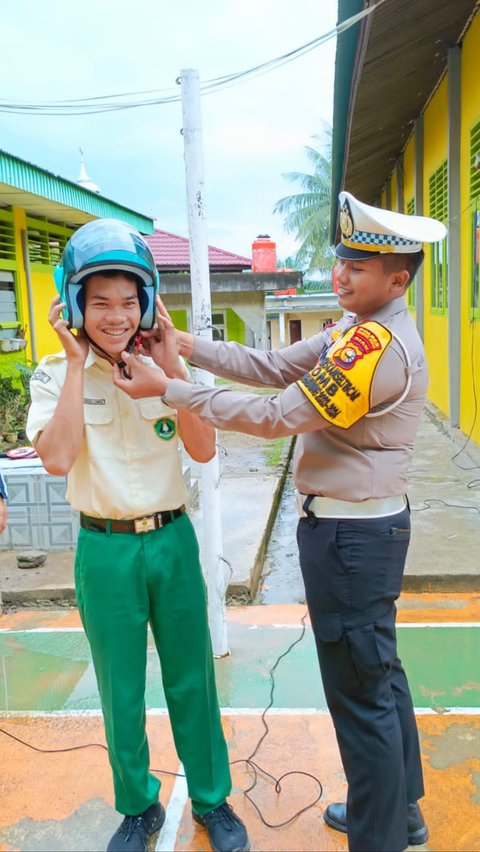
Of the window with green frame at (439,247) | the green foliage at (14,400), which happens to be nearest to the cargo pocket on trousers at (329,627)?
the green foliage at (14,400)

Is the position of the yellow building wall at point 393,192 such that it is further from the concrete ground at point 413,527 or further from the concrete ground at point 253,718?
the concrete ground at point 253,718

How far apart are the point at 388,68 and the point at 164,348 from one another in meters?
7.34

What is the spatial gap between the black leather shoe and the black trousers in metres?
0.19

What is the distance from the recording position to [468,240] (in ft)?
24.5

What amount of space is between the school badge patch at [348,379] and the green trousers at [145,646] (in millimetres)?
670

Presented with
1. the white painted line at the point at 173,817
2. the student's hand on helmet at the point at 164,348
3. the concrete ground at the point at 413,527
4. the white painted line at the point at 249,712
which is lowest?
the white painted line at the point at 173,817

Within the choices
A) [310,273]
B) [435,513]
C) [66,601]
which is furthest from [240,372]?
[310,273]

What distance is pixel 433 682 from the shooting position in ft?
10.2

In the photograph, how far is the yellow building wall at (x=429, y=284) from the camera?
9.05 metres

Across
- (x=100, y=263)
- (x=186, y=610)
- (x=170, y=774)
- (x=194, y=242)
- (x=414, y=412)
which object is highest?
(x=194, y=242)

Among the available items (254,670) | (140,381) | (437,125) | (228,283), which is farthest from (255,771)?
(228,283)

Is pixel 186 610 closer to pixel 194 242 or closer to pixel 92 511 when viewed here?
pixel 92 511

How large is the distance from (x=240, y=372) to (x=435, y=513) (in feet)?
11.3

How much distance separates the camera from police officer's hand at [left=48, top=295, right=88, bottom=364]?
1.94 metres
